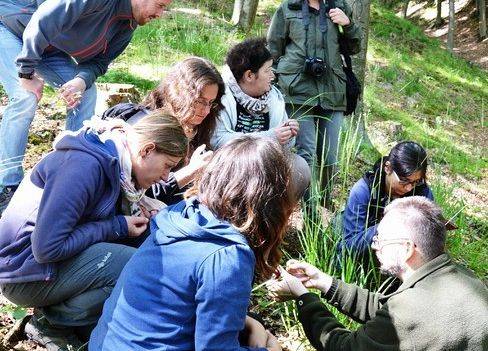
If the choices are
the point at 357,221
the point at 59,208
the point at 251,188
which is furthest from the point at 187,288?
the point at 357,221

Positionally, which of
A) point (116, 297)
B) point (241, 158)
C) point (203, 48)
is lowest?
point (203, 48)

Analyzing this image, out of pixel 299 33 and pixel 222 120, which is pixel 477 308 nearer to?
pixel 222 120

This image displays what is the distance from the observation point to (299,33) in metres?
3.89

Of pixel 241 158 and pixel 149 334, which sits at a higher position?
pixel 241 158

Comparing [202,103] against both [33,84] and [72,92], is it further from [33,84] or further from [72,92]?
[33,84]

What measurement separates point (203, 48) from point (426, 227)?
5141 mm

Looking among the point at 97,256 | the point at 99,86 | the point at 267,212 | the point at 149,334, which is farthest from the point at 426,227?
the point at 99,86

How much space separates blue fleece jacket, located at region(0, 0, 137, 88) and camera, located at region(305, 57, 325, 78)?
1.33 meters

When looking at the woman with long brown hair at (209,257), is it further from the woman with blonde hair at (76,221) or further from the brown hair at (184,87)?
the brown hair at (184,87)

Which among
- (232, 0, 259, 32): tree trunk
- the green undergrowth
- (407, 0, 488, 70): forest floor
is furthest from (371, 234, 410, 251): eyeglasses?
(407, 0, 488, 70): forest floor

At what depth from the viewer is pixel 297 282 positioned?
7.95 ft

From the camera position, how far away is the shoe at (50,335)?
2289 mm

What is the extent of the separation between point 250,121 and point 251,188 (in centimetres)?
186

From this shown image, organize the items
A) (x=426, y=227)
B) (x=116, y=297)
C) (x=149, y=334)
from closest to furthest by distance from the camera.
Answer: (x=149, y=334)
(x=116, y=297)
(x=426, y=227)
